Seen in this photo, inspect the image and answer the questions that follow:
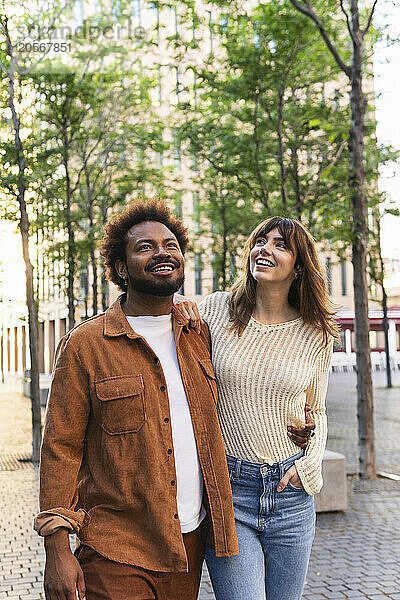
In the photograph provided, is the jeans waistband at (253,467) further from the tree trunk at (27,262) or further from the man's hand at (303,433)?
the tree trunk at (27,262)

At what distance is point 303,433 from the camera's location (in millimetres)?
3180

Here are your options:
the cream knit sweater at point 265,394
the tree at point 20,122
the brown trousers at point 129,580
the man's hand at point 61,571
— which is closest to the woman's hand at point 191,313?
the cream knit sweater at point 265,394

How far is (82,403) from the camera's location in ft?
8.75

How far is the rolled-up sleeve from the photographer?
2611 millimetres

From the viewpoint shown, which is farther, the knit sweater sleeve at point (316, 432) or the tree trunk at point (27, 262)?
the tree trunk at point (27, 262)

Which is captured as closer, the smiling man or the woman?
the smiling man

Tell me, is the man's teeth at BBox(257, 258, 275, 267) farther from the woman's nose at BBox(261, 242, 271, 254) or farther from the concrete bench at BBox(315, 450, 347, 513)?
the concrete bench at BBox(315, 450, 347, 513)

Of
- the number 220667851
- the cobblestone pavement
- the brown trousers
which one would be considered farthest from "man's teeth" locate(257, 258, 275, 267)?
the number 220667851

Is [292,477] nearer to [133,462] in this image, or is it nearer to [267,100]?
[133,462]

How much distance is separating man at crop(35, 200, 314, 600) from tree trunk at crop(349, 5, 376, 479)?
23.7ft

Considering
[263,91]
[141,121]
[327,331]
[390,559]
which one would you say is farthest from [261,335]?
[141,121]

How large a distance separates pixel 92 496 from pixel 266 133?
1355 centimetres

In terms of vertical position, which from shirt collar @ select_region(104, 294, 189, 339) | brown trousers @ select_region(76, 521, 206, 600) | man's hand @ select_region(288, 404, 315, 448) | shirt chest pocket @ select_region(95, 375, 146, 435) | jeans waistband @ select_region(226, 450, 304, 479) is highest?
shirt collar @ select_region(104, 294, 189, 339)

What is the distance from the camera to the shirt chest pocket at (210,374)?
2.93 m
